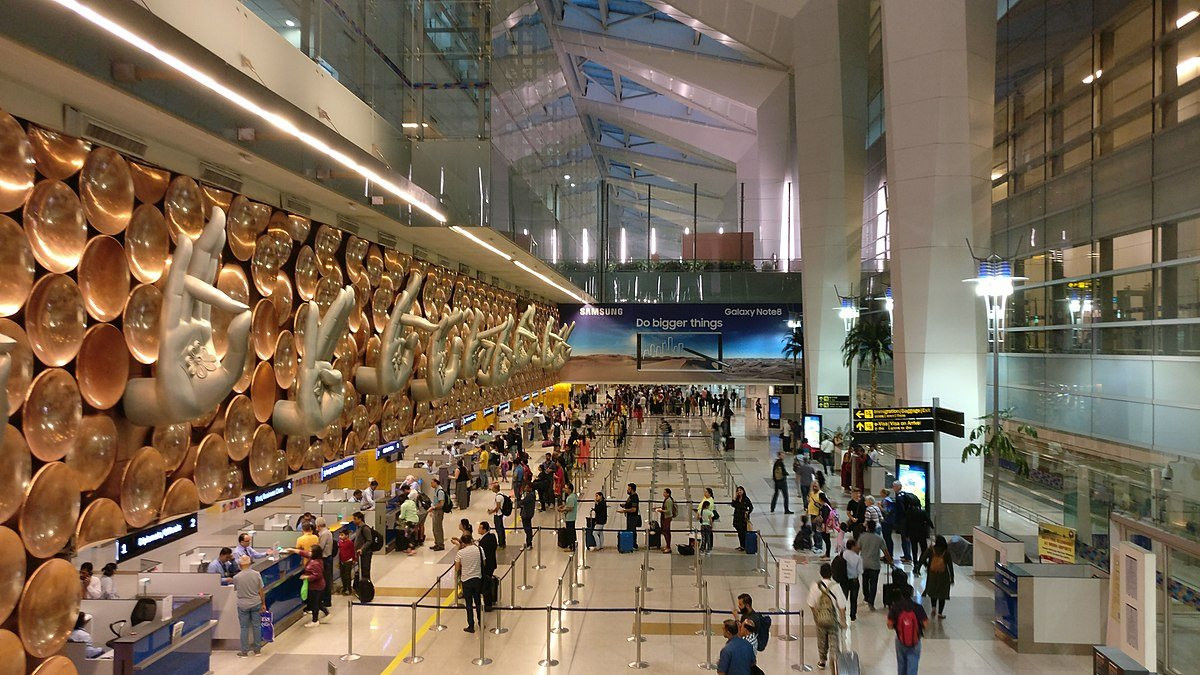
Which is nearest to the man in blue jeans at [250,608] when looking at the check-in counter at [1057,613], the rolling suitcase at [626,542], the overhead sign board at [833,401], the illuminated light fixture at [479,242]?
the illuminated light fixture at [479,242]

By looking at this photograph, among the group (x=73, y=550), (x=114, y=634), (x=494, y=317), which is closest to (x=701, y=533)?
(x=494, y=317)

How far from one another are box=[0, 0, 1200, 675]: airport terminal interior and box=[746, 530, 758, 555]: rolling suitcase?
0.78 metres

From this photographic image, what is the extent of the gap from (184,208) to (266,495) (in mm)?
2465

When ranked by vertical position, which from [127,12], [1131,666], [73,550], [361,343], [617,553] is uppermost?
A: [127,12]

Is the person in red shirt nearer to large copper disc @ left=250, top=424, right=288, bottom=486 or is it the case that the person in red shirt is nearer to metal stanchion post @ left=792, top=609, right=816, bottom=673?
large copper disc @ left=250, top=424, right=288, bottom=486

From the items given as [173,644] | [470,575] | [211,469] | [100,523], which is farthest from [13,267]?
[470,575]

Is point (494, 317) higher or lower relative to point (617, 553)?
higher

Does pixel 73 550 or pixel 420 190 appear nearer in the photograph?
pixel 73 550

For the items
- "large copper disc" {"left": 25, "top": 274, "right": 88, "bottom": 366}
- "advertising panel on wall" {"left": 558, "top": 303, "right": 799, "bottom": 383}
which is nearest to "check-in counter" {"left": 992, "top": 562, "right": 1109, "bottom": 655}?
"large copper disc" {"left": 25, "top": 274, "right": 88, "bottom": 366}

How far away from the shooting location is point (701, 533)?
50.1 ft

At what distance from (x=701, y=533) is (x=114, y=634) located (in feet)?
31.9

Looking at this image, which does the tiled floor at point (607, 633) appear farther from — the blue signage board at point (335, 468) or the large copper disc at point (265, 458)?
the large copper disc at point (265, 458)

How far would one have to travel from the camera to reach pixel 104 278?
4449mm

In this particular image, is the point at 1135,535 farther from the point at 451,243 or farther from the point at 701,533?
the point at 451,243
